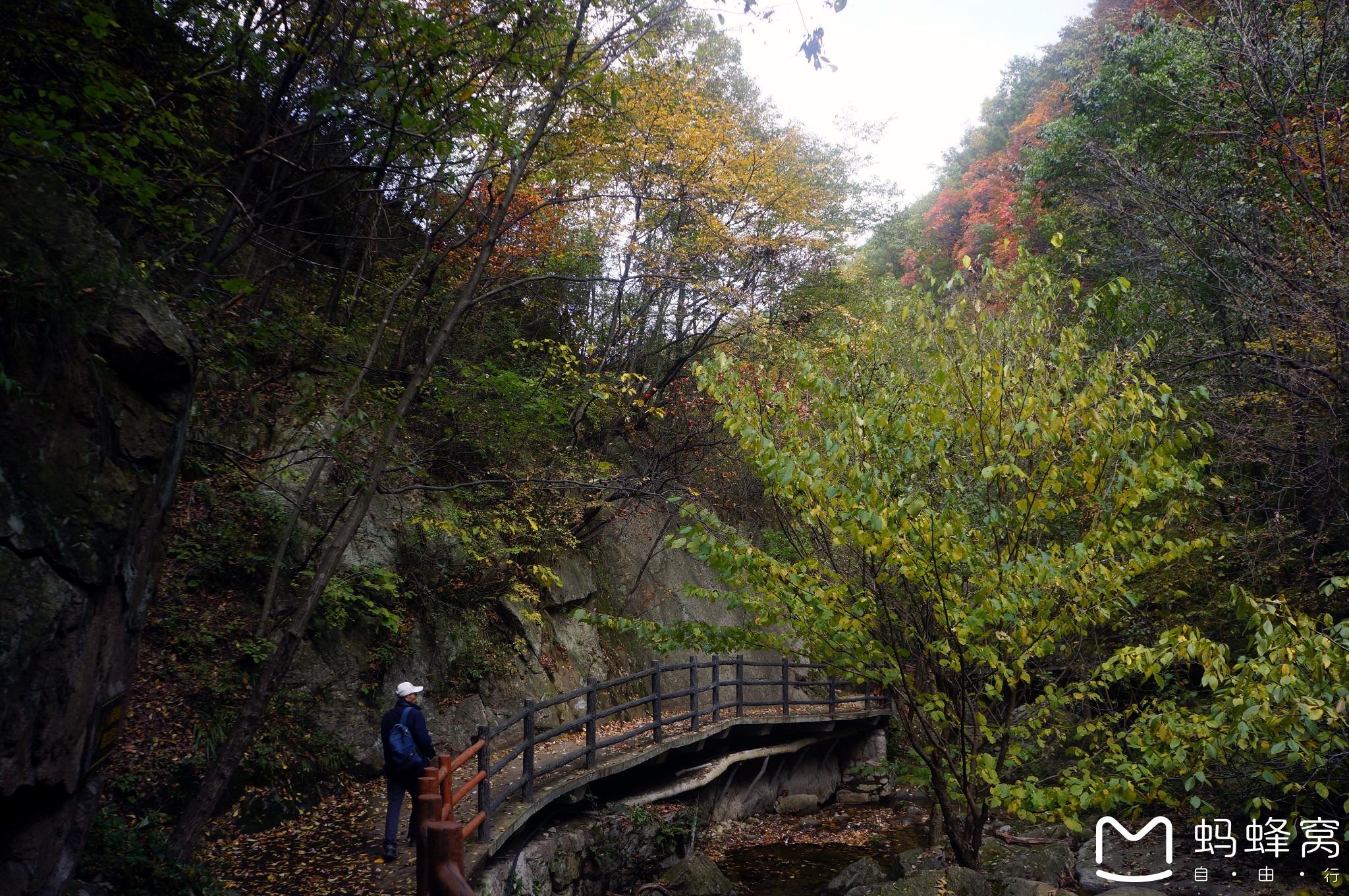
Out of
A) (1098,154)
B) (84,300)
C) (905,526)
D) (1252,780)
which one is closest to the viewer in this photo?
(84,300)

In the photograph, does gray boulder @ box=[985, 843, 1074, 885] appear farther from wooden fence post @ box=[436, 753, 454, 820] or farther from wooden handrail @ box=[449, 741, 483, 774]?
wooden fence post @ box=[436, 753, 454, 820]

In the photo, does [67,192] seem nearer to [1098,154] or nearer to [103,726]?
[103,726]

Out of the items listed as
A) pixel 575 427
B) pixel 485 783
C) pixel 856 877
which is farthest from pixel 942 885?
pixel 575 427

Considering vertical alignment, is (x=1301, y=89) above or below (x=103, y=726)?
above

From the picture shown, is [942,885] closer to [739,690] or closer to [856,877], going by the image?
[856,877]

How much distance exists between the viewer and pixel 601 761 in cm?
946

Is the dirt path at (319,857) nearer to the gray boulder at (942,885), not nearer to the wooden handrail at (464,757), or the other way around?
the wooden handrail at (464,757)

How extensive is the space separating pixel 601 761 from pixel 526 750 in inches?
75.1

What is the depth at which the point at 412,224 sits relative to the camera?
13344mm

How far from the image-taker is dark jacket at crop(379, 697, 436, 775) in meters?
6.78

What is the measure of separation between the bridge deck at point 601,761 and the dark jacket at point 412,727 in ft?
2.99

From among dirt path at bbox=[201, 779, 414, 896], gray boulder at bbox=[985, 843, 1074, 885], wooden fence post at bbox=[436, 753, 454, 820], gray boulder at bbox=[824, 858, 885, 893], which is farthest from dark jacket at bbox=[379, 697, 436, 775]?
gray boulder at bbox=[985, 843, 1074, 885]

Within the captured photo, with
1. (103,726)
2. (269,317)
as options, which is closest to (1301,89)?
(269,317)

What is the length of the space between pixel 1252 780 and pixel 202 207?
13.7 metres
